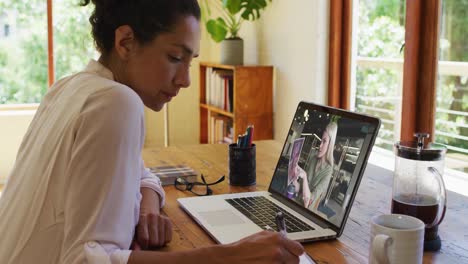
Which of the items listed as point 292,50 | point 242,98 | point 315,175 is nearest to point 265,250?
point 315,175

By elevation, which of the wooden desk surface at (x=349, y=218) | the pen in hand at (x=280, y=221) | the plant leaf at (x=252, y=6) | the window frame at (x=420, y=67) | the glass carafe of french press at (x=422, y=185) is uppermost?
the plant leaf at (x=252, y=6)

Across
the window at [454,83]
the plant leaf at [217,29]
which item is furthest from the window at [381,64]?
the plant leaf at [217,29]

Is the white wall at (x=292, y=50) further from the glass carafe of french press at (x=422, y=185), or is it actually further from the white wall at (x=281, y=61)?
the glass carafe of french press at (x=422, y=185)

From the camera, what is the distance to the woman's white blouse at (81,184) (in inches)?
34.0

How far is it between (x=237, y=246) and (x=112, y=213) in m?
0.22

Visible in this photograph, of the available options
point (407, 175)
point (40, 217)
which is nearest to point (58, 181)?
point (40, 217)

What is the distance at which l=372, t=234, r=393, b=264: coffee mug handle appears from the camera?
0.92m

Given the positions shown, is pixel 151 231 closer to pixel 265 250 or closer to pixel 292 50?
pixel 265 250

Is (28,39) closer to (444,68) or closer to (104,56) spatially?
(444,68)

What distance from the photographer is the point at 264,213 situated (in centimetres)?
132

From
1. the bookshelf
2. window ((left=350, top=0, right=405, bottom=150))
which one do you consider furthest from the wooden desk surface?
the bookshelf

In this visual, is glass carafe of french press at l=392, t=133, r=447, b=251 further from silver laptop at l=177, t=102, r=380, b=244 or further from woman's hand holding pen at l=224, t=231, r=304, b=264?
woman's hand holding pen at l=224, t=231, r=304, b=264

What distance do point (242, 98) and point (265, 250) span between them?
9.17 ft

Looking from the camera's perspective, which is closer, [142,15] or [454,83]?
[142,15]
